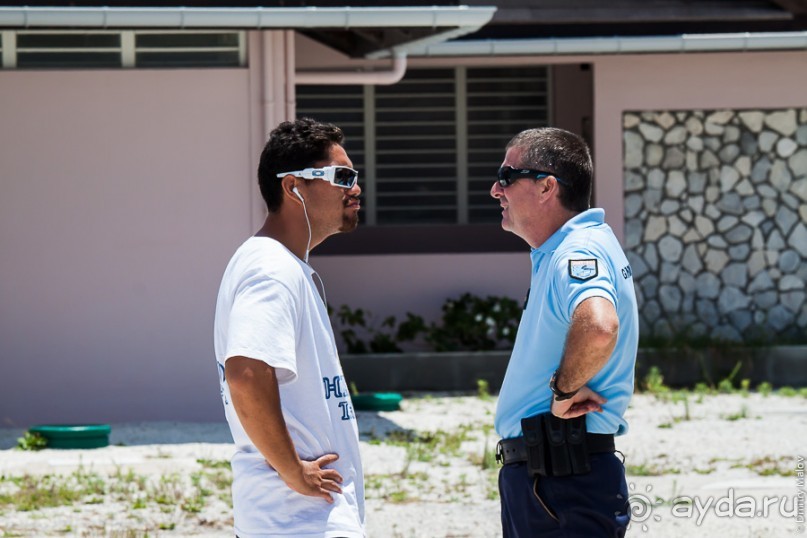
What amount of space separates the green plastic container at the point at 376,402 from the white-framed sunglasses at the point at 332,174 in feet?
22.9

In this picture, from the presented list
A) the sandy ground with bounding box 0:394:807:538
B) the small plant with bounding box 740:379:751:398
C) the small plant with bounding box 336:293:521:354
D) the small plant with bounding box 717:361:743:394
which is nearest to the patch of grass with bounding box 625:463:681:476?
the sandy ground with bounding box 0:394:807:538

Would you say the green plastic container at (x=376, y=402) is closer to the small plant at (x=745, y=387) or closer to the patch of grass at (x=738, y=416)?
the patch of grass at (x=738, y=416)

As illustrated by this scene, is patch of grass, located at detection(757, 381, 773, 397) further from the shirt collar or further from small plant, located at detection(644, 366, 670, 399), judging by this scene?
the shirt collar

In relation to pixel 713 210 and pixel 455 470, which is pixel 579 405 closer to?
pixel 455 470

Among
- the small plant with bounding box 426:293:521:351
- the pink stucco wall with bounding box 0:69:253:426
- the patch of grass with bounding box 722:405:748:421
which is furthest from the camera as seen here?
the small plant with bounding box 426:293:521:351

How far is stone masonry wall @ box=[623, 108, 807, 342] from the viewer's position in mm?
12469

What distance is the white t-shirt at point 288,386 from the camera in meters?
3.09

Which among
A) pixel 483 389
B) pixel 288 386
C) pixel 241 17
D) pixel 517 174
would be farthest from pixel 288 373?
pixel 483 389

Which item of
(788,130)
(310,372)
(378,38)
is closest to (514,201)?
(310,372)

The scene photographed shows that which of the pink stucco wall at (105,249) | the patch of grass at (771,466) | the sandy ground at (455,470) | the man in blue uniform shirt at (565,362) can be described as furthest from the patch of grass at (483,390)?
the man in blue uniform shirt at (565,362)

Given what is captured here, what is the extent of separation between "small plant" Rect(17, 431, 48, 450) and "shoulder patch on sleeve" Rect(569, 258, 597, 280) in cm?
593

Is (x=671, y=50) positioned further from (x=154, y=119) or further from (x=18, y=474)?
(x=18, y=474)

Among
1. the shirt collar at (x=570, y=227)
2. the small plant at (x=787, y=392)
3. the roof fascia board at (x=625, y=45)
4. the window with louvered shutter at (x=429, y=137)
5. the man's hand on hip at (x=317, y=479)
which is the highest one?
the roof fascia board at (x=625, y=45)

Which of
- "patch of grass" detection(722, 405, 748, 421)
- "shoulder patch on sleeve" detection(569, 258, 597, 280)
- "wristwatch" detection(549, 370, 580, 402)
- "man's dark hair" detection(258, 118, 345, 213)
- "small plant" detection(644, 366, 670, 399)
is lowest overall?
"patch of grass" detection(722, 405, 748, 421)
